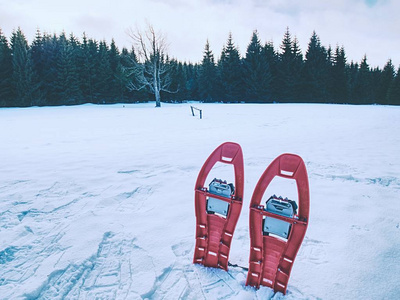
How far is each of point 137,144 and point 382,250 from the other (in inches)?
280

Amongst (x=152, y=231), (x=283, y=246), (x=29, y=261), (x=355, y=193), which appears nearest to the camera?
(x=283, y=246)

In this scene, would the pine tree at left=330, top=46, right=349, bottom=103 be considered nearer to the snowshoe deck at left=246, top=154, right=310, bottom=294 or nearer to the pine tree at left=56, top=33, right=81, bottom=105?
the pine tree at left=56, top=33, right=81, bottom=105

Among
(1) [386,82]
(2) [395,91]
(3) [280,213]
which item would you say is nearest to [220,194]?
(3) [280,213]

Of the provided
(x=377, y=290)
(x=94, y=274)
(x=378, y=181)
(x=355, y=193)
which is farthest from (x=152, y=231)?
(x=378, y=181)

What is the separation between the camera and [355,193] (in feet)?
12.7

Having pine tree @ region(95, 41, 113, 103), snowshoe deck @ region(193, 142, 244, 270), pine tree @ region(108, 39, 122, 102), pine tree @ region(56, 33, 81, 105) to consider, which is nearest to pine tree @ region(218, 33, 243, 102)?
pine tree @ region(108, 39, 122, 102)

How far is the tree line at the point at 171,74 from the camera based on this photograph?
34438 millimetres

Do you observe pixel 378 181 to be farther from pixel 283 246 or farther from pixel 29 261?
pixel 29 261

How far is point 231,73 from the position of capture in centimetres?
4294

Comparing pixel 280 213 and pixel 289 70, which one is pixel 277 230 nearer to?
pixel 280 213

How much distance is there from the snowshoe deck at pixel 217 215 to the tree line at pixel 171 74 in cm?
3323

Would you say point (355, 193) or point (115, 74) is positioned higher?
point (115, 74)

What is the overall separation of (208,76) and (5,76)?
32943mm

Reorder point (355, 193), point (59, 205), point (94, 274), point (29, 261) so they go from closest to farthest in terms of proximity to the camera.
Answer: point (94, 274) < point (29, 261) < point (59, 205) < point (355, 193)
